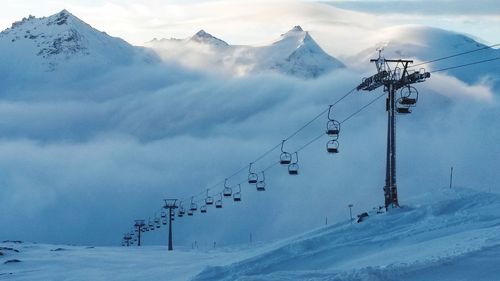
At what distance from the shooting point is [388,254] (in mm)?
21188

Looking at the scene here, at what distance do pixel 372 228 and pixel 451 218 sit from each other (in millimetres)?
3252

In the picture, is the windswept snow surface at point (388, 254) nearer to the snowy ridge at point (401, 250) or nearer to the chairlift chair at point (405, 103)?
the snowy ridge at point (401, 250)

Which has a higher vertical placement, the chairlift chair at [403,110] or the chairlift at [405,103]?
the chairlift at [405,103]

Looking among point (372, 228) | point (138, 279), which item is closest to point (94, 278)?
point (138, 279)

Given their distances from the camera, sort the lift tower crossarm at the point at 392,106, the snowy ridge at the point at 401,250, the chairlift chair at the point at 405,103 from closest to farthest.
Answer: the snowy ridge at the point at 401,250 → the chairlift chair at the point at 405,103 → the lift tower crossarm at the point at 392,106

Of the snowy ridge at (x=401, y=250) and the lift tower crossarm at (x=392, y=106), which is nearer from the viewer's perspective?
the snowy ridge at (x=401, y=250)

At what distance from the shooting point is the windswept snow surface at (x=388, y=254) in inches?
659

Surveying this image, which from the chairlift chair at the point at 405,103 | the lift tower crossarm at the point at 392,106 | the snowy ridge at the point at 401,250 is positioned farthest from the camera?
the lift tower crossarm at the point at 392,106

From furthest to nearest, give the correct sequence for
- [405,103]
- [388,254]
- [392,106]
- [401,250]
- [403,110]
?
[392,106] < [405,103] < [403,110] < [401,250] < [388,254]

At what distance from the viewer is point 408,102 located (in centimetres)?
3075

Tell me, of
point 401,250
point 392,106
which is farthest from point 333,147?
point 401,250

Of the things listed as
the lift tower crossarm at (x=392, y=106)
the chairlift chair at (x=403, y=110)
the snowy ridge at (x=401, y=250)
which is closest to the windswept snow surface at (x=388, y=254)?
the snowy ridge at (x=401, y=250)

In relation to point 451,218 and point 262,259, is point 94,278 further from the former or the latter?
point 451,218

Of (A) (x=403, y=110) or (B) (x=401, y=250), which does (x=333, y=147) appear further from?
(B) (x=401, y=250)
